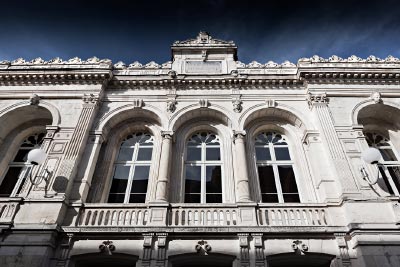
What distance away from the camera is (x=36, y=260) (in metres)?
7.54

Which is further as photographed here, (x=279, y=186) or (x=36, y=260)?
(x=279, y=186)

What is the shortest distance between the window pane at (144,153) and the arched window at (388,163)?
8.99 metres

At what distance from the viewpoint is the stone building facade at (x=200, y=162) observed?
26.6ft

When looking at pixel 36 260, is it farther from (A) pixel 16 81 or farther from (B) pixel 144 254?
(A) pixel 16 81

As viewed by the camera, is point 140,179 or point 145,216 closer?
point 145,216

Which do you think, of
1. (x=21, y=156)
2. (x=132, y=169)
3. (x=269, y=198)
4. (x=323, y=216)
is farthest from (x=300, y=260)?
(x=21, y=156)

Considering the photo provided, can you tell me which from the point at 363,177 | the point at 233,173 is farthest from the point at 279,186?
the point at 363,177

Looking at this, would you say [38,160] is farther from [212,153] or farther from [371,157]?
[371,157]

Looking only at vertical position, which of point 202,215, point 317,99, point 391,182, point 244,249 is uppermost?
point 317,99

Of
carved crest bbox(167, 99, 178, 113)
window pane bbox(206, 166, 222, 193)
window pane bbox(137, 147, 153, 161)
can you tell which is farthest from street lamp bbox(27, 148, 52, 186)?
window pane bbox(206, 166, 222, 193)

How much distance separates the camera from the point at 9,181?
35.6 feet

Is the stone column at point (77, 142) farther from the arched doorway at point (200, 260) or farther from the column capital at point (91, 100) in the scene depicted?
the arched doorway at point (200, 260)

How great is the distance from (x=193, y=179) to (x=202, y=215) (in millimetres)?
2040

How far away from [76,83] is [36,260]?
7.54m
